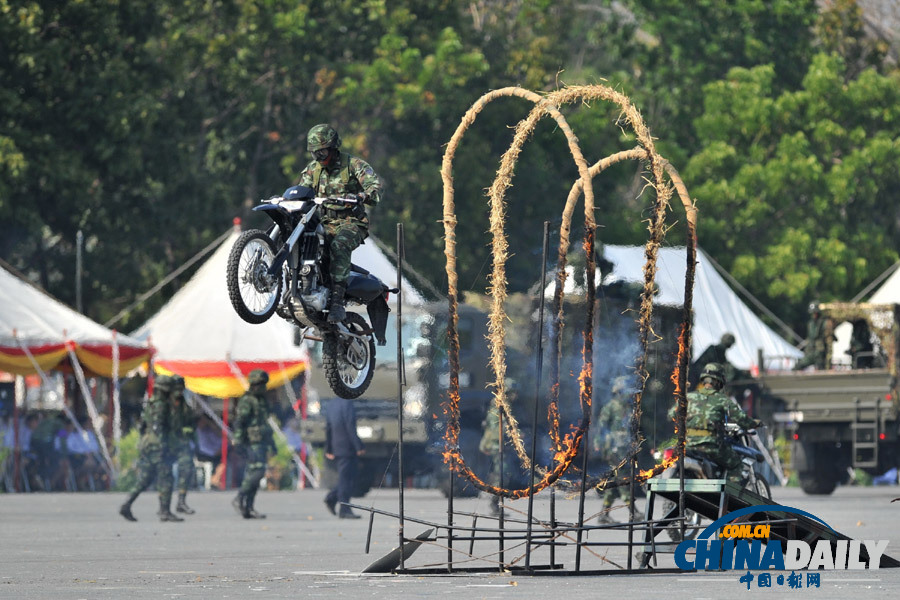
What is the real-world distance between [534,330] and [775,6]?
39632mm

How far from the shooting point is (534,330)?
642 inches

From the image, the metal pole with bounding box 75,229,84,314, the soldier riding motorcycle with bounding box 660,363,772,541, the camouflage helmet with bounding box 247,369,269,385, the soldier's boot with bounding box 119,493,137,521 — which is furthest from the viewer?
the metal pole with bounding box 75,229,84,314

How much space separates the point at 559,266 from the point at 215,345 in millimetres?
22050

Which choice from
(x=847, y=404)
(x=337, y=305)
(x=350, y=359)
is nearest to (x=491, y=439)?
(x=847, y=404)

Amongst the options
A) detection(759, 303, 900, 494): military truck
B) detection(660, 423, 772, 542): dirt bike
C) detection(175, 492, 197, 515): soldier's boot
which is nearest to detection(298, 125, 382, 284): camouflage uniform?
detection(660, 423, 772, 542): dirt bike

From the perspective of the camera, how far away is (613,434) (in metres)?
23.7

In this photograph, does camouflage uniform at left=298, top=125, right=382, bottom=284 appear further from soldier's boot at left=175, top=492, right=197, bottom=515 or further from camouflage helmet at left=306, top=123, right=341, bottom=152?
soldier's boot at left=175, top=492, right=197, bottom=515

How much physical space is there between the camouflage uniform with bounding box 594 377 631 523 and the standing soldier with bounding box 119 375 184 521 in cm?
589

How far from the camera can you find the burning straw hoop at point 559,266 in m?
14.4

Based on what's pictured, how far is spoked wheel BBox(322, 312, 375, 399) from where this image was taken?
13336 millimetres

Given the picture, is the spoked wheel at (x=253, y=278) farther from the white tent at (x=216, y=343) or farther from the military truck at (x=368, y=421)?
the white tent at (x=216, y=343)

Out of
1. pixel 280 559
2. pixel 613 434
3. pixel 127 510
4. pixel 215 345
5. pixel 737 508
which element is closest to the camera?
pixel 737 508

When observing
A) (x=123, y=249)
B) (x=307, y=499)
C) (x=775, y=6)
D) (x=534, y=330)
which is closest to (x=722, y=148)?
(x=775, y=6)

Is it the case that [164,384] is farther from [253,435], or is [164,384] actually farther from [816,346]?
[816,346]
